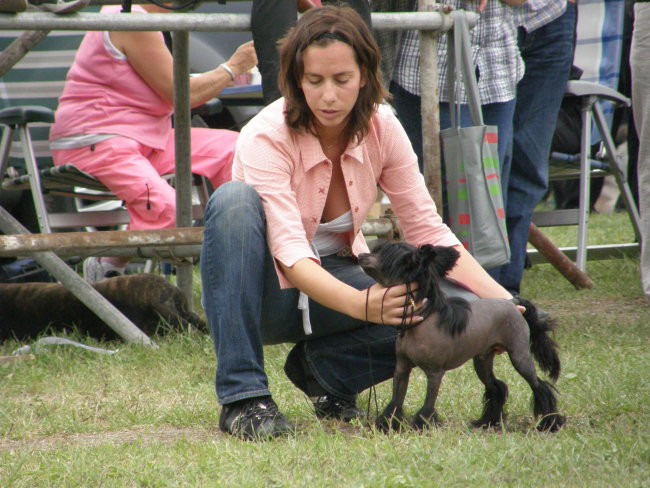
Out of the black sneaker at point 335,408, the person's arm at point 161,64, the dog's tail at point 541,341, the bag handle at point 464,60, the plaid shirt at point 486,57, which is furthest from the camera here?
the person's arm at point 161,64

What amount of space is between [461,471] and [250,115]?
4565 millimetres

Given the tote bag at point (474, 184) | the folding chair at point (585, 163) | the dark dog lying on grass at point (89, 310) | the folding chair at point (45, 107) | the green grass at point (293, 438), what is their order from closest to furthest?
the green grass at point (293, 438), the tote bag at point (474, 184), the dark dog lying on grass at point (89, 310), the folding chair at point (45, 107), the folding chair at point (585, 163)

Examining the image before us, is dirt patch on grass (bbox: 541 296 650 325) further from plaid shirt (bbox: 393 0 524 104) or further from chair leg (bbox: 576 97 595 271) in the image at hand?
plaid shirt (bbox: 393 0 524 104)

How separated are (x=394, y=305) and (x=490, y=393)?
1.49 feet

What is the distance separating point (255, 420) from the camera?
98.2 inches

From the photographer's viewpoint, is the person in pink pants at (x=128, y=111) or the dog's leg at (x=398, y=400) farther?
the person in pink pants at (x=128, y=111)

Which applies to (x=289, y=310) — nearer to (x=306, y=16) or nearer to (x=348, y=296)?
(x=348, y=296)

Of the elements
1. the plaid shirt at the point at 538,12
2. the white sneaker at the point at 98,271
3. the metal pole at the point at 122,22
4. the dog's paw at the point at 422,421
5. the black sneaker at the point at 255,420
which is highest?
the metal pole at the point at 122,22

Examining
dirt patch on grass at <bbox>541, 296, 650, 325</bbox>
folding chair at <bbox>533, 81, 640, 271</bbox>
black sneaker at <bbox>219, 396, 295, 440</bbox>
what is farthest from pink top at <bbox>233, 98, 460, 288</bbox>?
folding chair at <bbox>533, 81, 640, 271</bbox>

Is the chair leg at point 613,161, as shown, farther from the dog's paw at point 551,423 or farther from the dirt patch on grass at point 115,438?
the dirt patch on grass at point 115,438

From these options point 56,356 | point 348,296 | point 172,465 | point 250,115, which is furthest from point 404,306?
point 250,115

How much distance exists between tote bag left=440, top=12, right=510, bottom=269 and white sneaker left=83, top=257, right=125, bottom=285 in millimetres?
2170

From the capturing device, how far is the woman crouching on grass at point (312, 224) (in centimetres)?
241

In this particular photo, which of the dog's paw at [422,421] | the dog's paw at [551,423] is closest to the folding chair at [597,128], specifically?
the dog's paw at [551,423]
